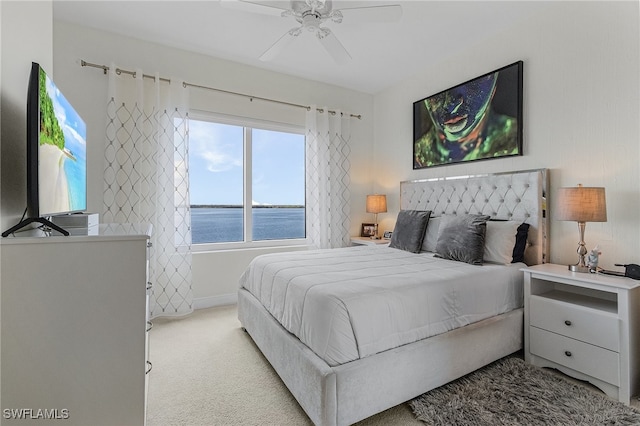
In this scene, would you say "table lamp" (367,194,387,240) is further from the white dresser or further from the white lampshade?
the white dresser

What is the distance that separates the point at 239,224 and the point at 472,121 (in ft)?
9.46

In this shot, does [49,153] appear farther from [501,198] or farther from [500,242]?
[501,198]

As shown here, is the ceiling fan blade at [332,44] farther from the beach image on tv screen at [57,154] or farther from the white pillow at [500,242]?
the white pillow at [500,242]

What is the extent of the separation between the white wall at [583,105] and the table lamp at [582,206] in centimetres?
25

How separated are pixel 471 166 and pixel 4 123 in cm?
348

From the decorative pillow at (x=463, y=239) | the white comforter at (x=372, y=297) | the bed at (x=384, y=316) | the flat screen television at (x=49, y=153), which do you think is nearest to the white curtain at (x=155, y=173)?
the bed at (x=384, y=316)

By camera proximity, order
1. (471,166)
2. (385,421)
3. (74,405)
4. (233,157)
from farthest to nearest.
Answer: (233,157) < (471,166) < (385,421) < (74,405)

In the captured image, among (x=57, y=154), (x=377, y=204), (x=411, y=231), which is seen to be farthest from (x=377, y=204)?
(x=57, y=154)

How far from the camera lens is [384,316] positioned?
1.58 metres

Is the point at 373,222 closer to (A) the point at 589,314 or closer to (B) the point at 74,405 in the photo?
(A) the point at 589,314

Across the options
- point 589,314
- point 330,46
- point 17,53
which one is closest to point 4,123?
point 17,53

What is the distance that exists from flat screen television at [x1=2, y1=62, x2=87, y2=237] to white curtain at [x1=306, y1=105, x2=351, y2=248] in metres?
2.52

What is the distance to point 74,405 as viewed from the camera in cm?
105

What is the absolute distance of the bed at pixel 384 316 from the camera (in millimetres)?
1462
